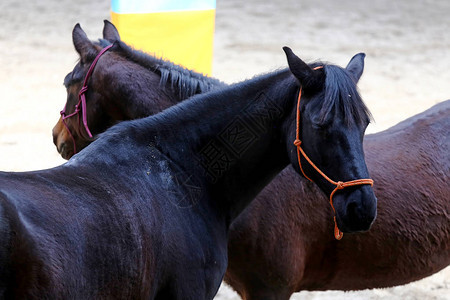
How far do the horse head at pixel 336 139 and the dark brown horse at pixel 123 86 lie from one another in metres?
0.79

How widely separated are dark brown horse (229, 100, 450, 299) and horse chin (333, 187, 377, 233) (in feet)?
2.39

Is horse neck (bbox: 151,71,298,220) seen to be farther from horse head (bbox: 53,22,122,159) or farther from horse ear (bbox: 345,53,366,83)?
horse head (bbox: 53,22,122,159)

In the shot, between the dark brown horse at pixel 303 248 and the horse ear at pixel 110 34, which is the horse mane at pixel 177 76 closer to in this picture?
the dark brown horse at pixel 303 248

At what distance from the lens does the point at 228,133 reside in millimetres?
2805

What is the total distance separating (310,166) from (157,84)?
1.10 metres

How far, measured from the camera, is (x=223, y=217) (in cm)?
285

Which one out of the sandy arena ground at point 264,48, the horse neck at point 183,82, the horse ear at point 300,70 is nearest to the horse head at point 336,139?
the horse ear at point 300,70

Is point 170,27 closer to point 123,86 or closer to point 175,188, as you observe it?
point 123,86

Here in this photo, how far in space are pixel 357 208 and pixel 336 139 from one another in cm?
29


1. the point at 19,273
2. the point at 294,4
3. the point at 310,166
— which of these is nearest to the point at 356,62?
the point at 310,166

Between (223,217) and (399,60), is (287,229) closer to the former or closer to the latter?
(223,217)

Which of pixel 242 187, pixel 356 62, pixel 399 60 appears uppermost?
pixel 356 62

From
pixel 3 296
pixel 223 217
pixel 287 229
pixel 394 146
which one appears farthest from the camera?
pixel 394 146

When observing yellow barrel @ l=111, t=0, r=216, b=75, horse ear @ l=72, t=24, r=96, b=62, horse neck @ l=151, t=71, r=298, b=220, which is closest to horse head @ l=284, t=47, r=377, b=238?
horse neck @ l=151, t=71, r=298, b=220
